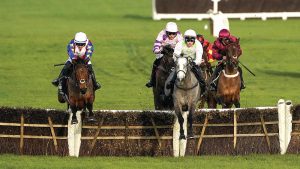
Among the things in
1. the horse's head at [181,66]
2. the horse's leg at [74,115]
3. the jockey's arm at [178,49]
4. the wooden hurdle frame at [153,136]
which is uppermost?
the jockey's arm at [178,49]

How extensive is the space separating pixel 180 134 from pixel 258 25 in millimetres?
43904

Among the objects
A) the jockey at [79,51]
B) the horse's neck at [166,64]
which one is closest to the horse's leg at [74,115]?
the jockey at [79,51]

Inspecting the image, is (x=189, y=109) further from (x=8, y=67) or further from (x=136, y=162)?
(x=8, y=67)

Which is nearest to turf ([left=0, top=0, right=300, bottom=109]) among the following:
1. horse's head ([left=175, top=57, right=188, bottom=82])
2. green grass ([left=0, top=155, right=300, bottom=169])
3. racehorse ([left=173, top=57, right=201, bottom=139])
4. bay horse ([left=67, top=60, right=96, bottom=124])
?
bay horse ([left=67, top=60, right=96, bottom=124])

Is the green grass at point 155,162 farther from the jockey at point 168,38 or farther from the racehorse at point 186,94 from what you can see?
the jockey at point 168,38

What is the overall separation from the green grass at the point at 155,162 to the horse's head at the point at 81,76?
1.48 m

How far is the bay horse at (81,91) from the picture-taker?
23.5 metres

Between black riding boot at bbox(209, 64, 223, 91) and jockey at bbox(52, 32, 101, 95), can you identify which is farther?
black riding boot at bbox(209, 64, 223, 91)

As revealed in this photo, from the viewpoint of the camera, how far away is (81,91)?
23484 mm

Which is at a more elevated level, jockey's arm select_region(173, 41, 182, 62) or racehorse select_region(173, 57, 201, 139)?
jockey's arm select_region(173, 41, 182, 62)

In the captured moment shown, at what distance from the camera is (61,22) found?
7044 cm

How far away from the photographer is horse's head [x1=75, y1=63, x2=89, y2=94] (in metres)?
23.4

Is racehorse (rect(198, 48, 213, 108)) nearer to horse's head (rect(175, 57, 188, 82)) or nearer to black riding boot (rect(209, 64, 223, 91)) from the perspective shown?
black riding boot (rect(209, 64, 223, 91))

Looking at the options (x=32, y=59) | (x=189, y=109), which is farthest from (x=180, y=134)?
(x=32, y=59)
